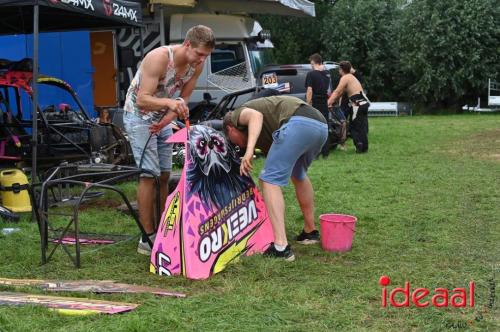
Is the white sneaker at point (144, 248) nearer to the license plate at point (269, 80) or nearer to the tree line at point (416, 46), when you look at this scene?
the license plate at point (269, 80)

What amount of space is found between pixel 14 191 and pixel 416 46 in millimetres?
19625

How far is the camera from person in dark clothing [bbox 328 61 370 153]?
423 inches

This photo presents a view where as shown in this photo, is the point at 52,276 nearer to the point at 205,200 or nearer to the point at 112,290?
the point at 112,290

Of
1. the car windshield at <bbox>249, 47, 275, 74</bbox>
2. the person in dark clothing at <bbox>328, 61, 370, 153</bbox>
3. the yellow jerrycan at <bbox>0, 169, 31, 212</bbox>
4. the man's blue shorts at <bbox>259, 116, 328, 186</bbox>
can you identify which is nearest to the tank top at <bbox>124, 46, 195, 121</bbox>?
the man's blue shorts at <bbox>259, 116, 328, 186</bbox>

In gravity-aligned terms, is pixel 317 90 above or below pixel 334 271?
above

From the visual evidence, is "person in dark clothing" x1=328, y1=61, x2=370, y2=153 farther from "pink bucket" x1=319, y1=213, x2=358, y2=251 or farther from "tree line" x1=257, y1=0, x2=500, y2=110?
"tree line" x1=257, y1=0, x2=500, y2=110

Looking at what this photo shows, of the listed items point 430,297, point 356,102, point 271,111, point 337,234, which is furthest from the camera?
point 356,102

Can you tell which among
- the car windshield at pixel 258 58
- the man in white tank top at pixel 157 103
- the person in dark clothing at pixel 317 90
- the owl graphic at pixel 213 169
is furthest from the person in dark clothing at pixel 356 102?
the owl graphic at pixel 213 169

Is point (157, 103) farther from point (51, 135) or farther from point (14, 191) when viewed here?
point (51, 135)

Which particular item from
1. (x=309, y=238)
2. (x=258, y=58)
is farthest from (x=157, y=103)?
(x=258, y=58)

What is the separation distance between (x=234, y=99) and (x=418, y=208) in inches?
182

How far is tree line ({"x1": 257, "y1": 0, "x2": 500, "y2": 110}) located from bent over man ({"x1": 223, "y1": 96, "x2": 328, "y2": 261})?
19.2 m

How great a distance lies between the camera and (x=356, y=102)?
10.8m

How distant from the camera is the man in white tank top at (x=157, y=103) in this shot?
427 cm
